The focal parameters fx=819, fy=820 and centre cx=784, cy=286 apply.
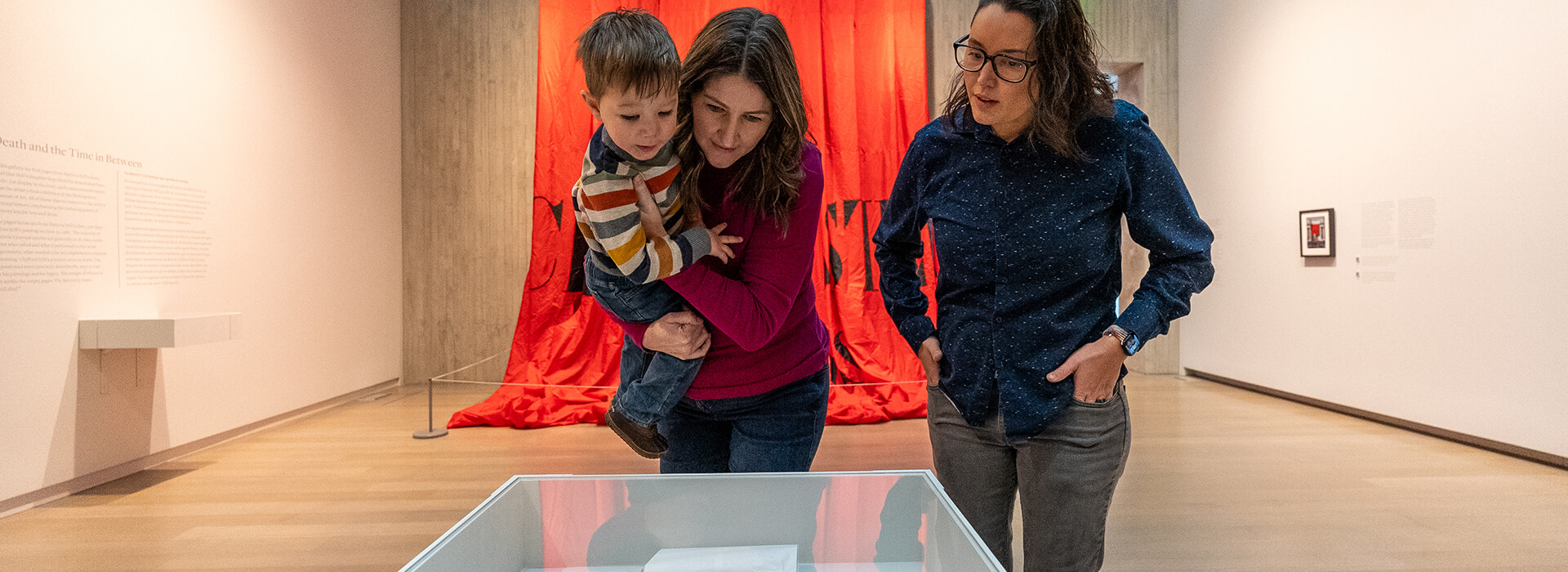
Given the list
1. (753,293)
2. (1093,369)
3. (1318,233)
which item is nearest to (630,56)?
(753,293)

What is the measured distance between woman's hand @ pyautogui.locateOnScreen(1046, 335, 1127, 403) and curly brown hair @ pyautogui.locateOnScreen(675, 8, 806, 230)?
501 millimetres

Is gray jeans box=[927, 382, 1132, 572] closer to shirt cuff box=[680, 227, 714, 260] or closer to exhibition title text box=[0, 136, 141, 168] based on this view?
shirt cuff box=[680, 227, 714, 260]

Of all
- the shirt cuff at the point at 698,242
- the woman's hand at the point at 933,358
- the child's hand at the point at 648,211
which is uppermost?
the child's hand at the point at 648,211

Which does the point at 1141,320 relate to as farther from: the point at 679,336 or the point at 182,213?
the point at 182,213

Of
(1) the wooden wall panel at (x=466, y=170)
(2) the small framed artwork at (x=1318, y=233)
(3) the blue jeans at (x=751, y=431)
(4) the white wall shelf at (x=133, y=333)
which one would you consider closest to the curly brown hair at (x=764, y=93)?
(3) the blue jeans at (x=751, y=431)

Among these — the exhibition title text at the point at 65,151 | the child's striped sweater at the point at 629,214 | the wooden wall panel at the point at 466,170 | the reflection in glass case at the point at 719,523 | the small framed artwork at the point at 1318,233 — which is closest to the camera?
the reflection in glass case at the point at 719,523

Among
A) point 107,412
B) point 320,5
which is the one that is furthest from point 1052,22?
point 320,5

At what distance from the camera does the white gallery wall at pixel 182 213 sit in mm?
3502

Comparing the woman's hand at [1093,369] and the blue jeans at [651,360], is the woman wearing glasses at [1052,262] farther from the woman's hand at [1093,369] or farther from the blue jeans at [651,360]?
the blue jeans at [651,360]

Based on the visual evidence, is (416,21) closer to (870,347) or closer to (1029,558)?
(870,347)

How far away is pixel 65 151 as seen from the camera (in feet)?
12.0

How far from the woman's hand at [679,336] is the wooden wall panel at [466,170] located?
18.9 feet

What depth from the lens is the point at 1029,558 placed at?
4.47 feet

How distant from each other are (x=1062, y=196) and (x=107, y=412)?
4583mm
